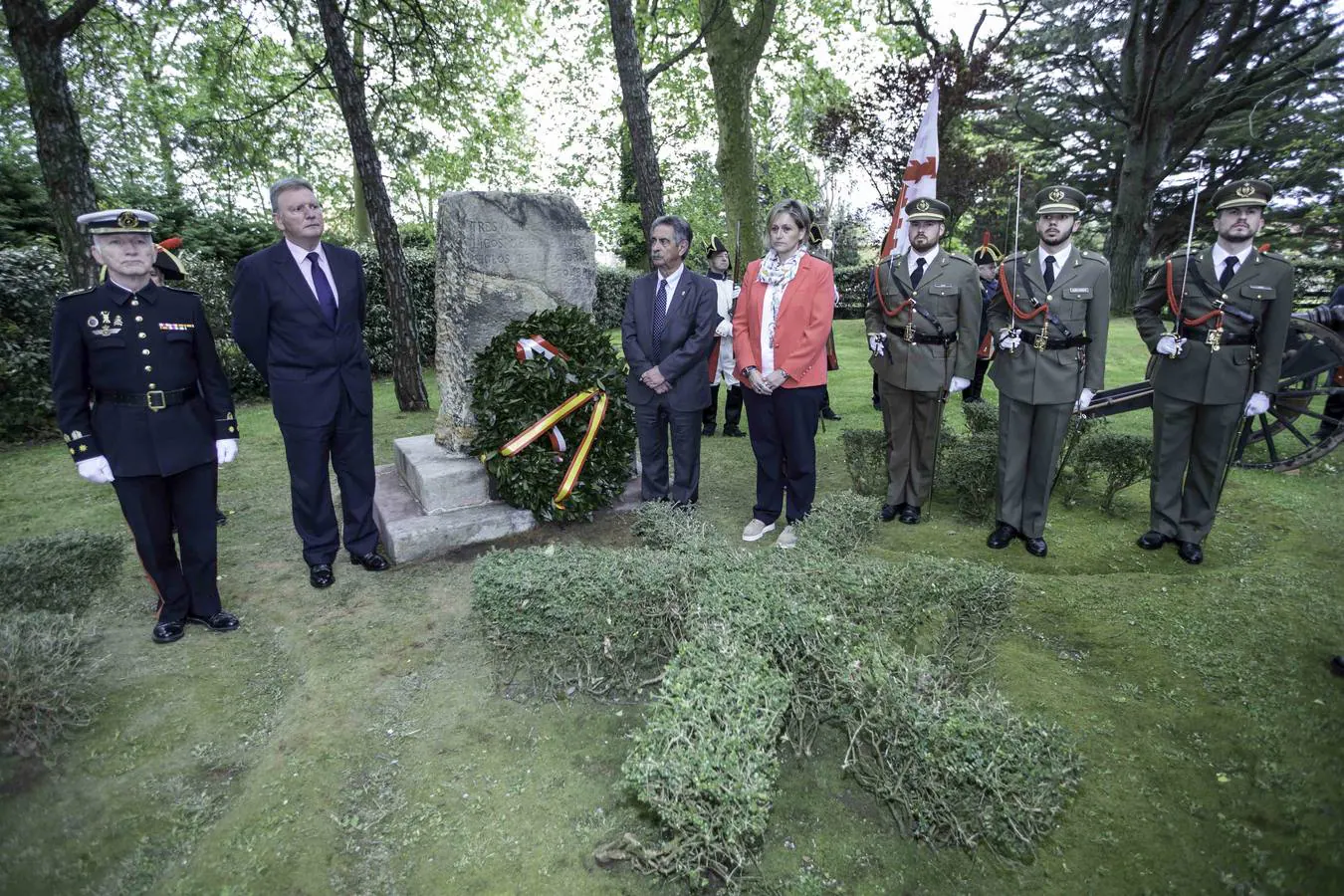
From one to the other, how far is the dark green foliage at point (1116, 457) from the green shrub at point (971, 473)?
0.67 metres

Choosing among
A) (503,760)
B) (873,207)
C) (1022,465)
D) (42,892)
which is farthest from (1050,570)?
(873,207)

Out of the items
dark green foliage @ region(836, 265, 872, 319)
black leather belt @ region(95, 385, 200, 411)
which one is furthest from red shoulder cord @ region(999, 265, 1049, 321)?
dark green foliage @ region(836, 265, 872, 319)

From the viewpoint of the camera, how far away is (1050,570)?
14.4ft

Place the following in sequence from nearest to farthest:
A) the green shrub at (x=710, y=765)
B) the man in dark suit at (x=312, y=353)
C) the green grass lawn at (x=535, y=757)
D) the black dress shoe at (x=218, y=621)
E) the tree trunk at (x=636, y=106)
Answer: the green shrub at (x=710, y=765)
the green grass lawn at (x=535, y=757)
the black dress shoe at (x=218, y=621)
the man in dark suit at (x=312, y=353)
the tree trunk at (x=636, y=106)

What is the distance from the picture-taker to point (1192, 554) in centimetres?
444

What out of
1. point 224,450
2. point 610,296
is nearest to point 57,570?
point 224,450

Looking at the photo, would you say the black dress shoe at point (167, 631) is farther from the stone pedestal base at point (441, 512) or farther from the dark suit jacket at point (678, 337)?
the dark suit jacket at point (678, 337)

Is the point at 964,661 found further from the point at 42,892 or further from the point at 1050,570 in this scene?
the point at 42,892

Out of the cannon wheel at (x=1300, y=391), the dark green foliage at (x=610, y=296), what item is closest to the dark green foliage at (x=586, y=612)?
the cannon wheel at (x=1300, y=391)

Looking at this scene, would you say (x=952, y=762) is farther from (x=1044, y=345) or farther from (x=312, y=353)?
(x=312, y=353)

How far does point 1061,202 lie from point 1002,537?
2184 millimetres

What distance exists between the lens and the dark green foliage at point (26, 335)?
7.70 metres

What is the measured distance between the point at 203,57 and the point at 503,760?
11.3m

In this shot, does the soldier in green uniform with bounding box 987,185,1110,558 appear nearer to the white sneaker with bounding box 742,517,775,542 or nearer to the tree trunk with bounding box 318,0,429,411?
the white sneaker with bounding box 742,517,775,542
